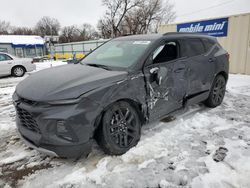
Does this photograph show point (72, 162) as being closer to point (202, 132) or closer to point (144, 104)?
point (144, 104)

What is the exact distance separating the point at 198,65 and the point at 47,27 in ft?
248

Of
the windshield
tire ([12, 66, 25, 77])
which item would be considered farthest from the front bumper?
tire ([12, 66, 25, 77])

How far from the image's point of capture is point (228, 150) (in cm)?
321

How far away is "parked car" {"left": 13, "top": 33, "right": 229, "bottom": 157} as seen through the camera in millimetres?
2572

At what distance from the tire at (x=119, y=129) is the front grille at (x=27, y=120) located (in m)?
0.79

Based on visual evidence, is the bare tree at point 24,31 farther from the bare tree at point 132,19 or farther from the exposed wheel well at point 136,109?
the exposed wheel well at point 136,109

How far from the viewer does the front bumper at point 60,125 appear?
2514 millimetres

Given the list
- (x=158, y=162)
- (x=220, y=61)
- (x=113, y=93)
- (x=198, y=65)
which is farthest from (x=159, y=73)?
(x=220, y=61)

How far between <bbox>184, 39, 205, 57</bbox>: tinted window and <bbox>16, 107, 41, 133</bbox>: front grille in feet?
9.54

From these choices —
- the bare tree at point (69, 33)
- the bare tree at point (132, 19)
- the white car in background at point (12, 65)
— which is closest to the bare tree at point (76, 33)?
the bare tree at point (69, 33)

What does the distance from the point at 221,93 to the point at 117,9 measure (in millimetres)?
36152

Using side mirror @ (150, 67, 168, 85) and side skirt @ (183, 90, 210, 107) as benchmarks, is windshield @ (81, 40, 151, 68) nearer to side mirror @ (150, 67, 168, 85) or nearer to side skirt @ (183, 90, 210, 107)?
side mirror @ (150, 67, 168, 85)

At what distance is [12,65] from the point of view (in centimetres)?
1147

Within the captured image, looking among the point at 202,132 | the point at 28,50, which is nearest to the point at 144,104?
the point at 202,132
